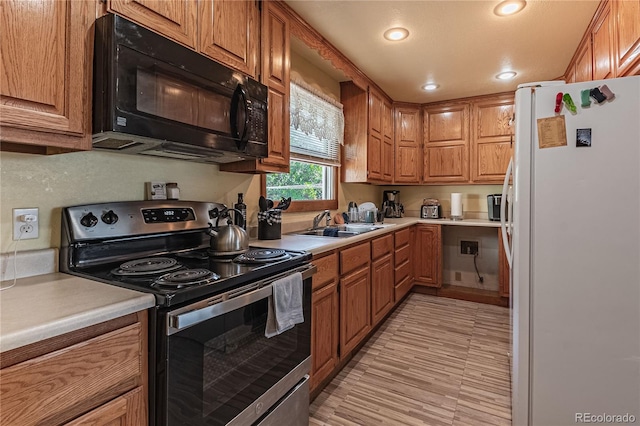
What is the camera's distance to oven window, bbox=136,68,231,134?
1177mm

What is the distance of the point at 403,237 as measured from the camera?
3.37 meters

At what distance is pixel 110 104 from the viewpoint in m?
1.08

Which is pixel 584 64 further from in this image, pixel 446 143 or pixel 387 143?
pixel 387 143

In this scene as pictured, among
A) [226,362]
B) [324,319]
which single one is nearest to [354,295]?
[324,319]

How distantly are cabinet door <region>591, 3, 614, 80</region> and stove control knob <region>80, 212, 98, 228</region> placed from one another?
2.64m

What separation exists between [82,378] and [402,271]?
9.71 ft

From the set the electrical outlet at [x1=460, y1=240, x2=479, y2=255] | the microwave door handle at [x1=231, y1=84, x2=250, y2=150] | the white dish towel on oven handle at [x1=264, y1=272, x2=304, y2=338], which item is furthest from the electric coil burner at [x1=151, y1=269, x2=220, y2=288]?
the electrical outlet at [x1=460, y1=240, x2=479, y2=255]

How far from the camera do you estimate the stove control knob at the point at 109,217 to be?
1304 mm

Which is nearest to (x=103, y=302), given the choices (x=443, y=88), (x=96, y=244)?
(x=96, y=244)

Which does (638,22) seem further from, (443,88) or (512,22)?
(443,88)

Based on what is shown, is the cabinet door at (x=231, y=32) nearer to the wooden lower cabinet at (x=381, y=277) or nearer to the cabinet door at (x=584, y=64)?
the wooden lower cabinet at (x=381, y=277)

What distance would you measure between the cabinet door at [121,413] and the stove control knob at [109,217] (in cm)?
71

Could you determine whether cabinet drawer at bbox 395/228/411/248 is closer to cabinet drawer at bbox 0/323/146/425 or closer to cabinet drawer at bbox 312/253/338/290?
cabinet drawer at bbox 312/253/338/290

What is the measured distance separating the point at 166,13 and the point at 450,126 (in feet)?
11.5
